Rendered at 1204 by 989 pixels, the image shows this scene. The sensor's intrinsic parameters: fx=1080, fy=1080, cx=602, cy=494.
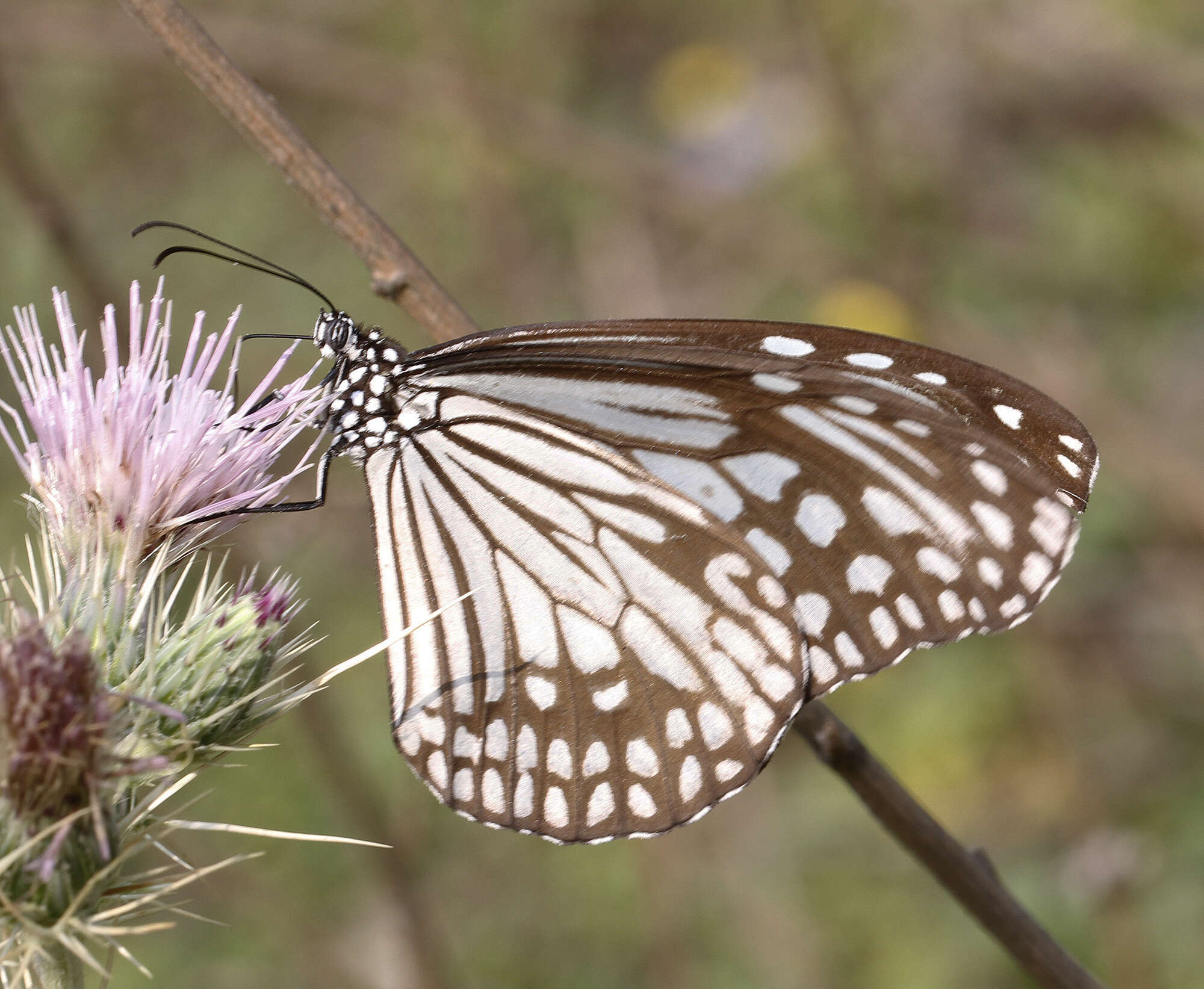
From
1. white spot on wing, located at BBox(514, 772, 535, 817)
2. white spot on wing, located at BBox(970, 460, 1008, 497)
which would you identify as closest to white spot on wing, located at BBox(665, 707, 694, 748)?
white spot on wing, located at BBox(514, 772, 535, 817)

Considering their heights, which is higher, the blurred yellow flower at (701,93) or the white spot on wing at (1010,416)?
the blurred yellow flower at (701,93)

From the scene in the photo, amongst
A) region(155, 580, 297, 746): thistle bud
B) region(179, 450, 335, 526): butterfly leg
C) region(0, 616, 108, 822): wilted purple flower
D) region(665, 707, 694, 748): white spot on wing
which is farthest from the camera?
region(665, 707, 694, 748): white spot on wing

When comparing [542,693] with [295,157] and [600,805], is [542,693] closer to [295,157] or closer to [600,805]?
[600,805]

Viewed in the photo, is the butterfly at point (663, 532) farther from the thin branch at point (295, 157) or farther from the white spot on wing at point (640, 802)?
the thin branch at point (295, 157)

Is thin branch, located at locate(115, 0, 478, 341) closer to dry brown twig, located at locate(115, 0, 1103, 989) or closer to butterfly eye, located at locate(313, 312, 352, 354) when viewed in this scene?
dry brown twig, located at locate(115, 0, 1103, 989)

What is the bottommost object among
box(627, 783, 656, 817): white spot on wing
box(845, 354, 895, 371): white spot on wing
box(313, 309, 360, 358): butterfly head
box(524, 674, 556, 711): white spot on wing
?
box(627, 783, 656, 817): white spot on wing

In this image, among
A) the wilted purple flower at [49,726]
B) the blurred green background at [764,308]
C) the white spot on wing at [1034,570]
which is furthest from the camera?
the blurred green background at [764,308]

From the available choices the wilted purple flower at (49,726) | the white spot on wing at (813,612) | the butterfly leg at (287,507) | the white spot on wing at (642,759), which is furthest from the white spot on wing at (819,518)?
the wilted purple flower at (49,726)
